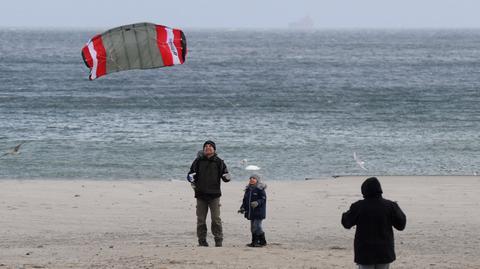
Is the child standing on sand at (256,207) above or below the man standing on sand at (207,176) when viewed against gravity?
below

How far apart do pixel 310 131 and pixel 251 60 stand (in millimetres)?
63569

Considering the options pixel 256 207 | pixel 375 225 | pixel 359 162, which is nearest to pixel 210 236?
pixel 256 207

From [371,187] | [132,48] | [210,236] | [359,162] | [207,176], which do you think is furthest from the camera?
[359,162]

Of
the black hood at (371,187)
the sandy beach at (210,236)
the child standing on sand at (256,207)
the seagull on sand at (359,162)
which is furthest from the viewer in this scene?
the seagull on sand at (359,162)

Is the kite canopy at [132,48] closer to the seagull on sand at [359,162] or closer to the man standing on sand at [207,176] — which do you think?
the man standing on sand at [207,176]

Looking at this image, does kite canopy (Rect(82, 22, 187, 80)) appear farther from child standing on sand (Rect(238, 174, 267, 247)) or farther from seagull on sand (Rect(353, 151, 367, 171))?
seagull on sand (Rect(353, 151, 367, 171))

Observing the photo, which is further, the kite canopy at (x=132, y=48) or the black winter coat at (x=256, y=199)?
the kite canopy at (x=132, y=48)

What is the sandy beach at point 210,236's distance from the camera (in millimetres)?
11227

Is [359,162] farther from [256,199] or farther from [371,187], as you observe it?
[371,187]

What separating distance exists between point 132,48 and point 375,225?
629 centimetres

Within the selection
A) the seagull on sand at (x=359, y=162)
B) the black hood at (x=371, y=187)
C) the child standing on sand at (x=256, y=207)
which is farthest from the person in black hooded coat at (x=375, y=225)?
the seagull on sand at (x=359, y=162)

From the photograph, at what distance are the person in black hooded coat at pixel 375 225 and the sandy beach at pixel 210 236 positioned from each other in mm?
2235

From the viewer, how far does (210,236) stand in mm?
14039

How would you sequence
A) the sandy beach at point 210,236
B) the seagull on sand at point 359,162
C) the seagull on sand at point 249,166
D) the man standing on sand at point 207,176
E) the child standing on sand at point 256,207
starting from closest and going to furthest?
the sandy beach at point 210,236, the man standing on sand at point 207,176, the child standing on sand at point 256,207, the seagull on sand at point 249,166, the seagull on sand at point 359,162
